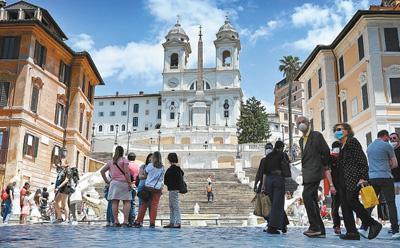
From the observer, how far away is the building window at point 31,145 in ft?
87.8

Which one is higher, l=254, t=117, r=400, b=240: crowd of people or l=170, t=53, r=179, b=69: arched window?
l=170, t=53, r=179, b=69: arched window

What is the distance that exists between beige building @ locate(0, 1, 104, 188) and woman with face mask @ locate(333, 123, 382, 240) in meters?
20.8

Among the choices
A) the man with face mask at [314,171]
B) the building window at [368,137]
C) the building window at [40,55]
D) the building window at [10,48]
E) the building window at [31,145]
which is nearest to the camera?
the man with face mask at [314,171]

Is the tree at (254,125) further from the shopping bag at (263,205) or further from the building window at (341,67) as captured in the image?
the shopping bag at (263,205)

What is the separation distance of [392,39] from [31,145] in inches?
942

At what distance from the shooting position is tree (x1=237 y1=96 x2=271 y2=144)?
6706cm

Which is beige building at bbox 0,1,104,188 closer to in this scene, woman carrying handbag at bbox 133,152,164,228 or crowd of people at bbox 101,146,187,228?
crowd of people at bbox 101,146,187,228

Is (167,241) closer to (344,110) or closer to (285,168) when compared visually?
(285,168)

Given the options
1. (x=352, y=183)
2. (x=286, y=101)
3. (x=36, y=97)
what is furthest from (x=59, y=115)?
(x=286, y=101)

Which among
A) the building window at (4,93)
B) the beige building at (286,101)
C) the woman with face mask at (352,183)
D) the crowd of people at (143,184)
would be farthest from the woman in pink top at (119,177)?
the beige building at (286,101)

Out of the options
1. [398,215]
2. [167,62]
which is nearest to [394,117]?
[398,215]

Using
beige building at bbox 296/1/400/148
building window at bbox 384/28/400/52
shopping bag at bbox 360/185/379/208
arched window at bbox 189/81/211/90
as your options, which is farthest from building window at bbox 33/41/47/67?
arched window at bbox 189/81/211/90

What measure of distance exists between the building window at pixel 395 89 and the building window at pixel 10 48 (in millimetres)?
24103

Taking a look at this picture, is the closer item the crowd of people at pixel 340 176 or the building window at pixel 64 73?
the crowd of people at pixel 340 176
